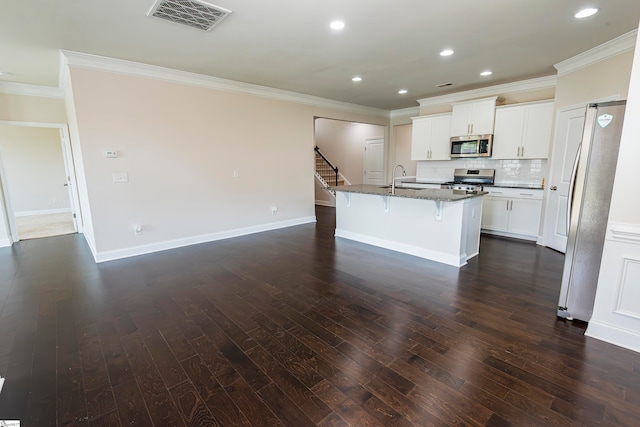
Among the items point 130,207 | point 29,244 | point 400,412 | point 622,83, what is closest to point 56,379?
point 400,412

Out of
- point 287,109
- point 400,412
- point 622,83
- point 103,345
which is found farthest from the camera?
point 287,109

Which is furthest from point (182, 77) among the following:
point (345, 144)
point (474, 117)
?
point (345, 144)

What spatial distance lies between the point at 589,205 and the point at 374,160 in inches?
298

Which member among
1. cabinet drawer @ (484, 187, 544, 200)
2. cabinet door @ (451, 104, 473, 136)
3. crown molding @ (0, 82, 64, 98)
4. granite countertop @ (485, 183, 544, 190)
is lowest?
cabinet drawer @ (484, 187, 544, 200)

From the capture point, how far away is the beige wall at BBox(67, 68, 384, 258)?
13.7ft

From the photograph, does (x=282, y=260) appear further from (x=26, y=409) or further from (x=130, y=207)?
(x=26, y=409)

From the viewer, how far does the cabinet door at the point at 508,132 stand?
5301mm

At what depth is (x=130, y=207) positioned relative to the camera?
4523 millimetres

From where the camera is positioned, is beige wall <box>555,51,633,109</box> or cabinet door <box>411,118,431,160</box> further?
cabinet door <box>411,118,431,160</box>

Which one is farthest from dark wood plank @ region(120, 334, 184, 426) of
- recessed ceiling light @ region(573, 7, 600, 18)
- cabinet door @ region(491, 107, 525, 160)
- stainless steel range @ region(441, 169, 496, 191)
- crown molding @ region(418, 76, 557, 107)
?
crown molding @ region(418, 76, 557, 107)

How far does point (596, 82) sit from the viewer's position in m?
3.94

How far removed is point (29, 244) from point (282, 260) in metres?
4.83

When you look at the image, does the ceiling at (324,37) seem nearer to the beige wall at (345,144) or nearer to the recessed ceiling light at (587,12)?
the recessed ceiling light at (587,12)

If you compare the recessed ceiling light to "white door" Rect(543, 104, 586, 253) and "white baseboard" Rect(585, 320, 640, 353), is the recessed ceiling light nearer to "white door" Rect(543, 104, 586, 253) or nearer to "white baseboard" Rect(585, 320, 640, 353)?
"white door" Rect(543, 104, 586, 253)
